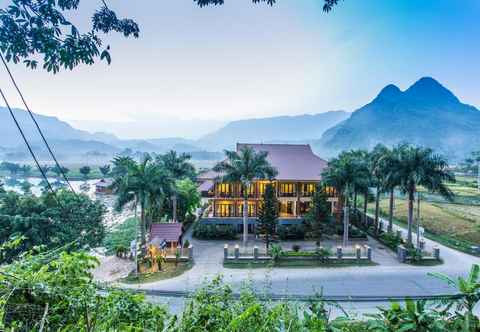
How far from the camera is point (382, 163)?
68.0 feet

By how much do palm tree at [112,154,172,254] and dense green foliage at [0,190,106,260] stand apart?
2.80 meters

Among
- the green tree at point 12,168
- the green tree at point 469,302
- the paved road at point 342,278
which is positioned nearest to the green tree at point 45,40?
the green tree at point 469,302

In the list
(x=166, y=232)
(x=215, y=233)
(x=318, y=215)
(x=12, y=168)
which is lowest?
(x=215, y=233)

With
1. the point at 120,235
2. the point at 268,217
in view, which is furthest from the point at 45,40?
the point at 120,235

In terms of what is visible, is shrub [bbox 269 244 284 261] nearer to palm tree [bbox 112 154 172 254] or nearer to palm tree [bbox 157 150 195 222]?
palm tree [bbox 112 154 172 254]

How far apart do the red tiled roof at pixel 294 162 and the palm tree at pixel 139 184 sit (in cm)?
1020

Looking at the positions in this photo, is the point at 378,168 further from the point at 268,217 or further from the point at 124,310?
the point at 124,310

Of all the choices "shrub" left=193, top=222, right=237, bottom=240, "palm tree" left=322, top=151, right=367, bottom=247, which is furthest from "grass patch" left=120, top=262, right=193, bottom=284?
"palm tree" left=322, top=151, right=367, bottom=247

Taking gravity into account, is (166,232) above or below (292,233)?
above

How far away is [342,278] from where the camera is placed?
15.5 metres

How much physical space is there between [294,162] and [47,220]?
75.0ft

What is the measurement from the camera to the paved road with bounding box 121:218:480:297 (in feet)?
45.2

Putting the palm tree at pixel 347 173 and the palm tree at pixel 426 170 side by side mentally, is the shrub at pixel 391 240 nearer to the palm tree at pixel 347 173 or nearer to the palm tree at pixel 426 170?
the palm tree at pixel 347 173

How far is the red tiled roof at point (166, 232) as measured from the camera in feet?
63.4
